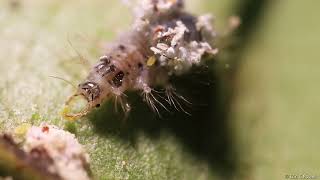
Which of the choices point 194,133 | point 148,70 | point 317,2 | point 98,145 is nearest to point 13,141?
point 98,145

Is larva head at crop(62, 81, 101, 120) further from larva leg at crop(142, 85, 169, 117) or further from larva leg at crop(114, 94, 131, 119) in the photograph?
larva leg at crop(142, 85, 169, 117)

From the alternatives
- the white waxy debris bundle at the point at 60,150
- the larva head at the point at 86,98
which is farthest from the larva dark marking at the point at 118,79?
the white waxy debris bundle at the point at 60,150

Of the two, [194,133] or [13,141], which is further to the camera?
[194,133]

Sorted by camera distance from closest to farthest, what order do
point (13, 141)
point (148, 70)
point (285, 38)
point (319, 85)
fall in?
point (13, 141) < point (148, 70) < point (319, 85) < point (285, 38)

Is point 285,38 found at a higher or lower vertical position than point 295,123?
higher

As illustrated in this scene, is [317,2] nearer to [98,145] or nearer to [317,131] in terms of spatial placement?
[317,131]

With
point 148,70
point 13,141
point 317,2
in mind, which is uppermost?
point 317,2
